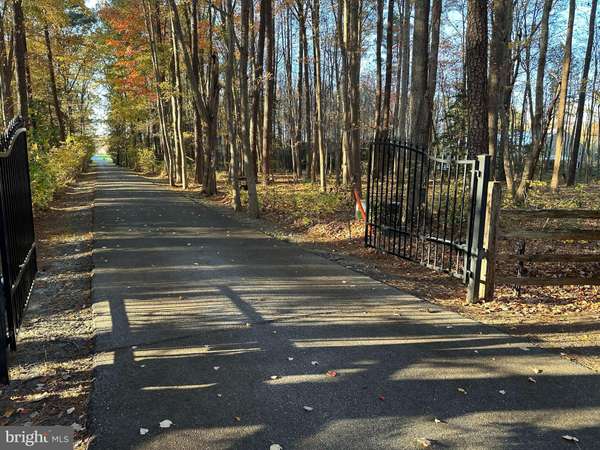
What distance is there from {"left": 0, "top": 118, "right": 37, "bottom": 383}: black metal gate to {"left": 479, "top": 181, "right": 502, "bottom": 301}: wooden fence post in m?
5.10

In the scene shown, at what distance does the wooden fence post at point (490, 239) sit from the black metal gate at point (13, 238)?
16.7 feet

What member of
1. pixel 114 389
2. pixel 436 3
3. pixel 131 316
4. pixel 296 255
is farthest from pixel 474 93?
A: pixel 436 3

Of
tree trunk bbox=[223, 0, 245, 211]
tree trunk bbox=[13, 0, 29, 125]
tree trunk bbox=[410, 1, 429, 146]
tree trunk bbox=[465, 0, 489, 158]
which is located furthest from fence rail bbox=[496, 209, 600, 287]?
tree trunk bbox=[13, 0, 29, 125]

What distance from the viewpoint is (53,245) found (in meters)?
8.90

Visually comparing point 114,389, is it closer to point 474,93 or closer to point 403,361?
point 403,361

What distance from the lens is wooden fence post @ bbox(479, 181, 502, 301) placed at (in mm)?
5484

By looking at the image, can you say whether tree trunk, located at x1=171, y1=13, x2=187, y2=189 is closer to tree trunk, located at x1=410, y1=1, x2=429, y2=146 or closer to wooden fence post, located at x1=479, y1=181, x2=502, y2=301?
tree trunk, located at x1=410, y1=1, x2=429, y2=146

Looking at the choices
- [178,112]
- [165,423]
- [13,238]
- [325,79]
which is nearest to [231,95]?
[178,112]

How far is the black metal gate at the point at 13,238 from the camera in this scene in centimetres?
390

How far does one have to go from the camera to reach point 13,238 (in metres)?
4.66

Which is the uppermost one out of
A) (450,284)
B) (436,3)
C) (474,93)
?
(436,3)

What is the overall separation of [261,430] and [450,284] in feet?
15.6

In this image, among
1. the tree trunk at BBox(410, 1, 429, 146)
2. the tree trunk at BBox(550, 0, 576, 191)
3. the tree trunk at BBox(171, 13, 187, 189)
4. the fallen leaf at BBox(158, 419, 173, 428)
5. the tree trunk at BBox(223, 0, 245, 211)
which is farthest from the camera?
the tree trunk at BBox(171, 13, 187, 189)

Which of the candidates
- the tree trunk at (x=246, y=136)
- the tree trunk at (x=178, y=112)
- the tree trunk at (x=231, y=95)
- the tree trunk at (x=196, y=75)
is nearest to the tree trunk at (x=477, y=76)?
the tree trunk at (x=246, y=136)
